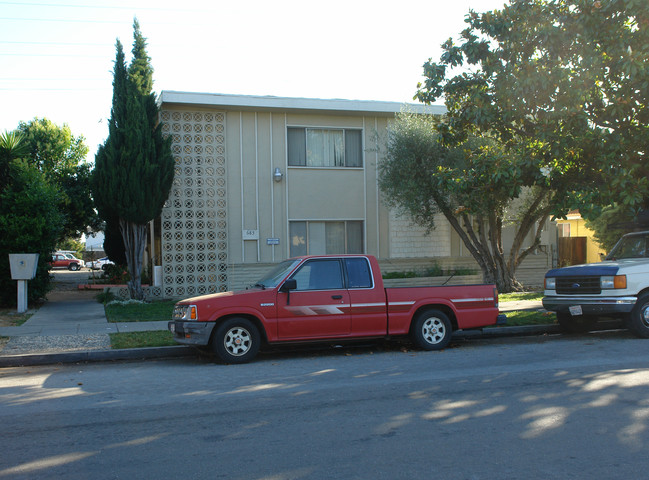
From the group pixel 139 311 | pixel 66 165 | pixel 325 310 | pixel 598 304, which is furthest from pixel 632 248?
pixel 66 165

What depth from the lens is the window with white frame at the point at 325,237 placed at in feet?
63.0

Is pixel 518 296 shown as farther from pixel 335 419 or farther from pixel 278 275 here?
pixel 335 419

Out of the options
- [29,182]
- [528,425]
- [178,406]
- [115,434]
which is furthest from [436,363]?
[29,182]

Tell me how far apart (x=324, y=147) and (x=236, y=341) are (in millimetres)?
11170

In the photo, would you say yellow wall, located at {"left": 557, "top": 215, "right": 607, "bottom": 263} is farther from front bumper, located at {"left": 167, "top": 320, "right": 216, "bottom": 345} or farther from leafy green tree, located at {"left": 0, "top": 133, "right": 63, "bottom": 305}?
front bumper, located at {"left": 167, "top": 320, "right": 216, "bottom": 345}

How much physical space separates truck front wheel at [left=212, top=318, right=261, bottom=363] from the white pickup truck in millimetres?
5955

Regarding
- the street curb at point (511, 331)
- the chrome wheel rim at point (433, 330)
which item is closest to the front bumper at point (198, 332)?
the chrome wheel rim at point (433, 330)

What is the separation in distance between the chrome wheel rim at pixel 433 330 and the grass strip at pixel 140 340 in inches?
170

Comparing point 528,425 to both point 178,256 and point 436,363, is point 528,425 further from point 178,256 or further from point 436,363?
point 178,256

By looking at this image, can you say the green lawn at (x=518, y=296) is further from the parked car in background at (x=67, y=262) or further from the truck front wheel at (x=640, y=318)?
the parked car in background at (x=67, y=262)

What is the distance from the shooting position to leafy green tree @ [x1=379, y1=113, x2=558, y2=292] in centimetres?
1288

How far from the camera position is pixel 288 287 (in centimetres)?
938

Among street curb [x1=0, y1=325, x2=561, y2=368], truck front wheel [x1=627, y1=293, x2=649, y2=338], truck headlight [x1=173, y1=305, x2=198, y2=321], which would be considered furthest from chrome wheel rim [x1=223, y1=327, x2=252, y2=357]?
truck front wheel [x1=627, y1=293, x2=649, y2=338]

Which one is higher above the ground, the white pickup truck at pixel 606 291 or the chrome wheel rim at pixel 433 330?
the white pickup truck at pixel 606 291
